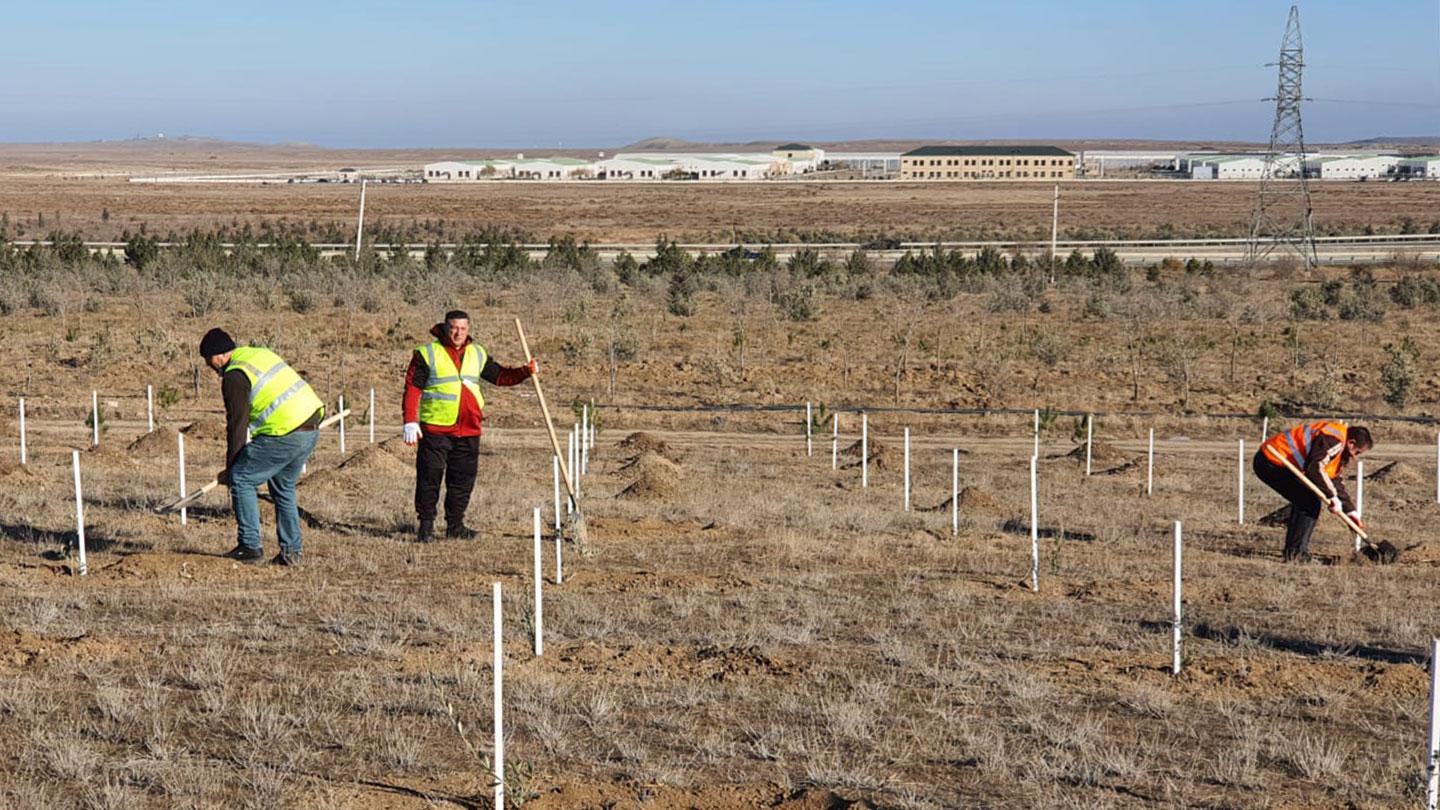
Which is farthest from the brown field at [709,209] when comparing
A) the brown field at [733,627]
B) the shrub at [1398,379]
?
the brown field at [733,627]

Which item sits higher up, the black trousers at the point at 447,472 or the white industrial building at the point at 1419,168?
the white industrial building at the point at 1419,168

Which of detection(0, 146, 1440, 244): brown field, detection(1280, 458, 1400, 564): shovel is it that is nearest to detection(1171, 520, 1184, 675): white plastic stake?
detection(1280, 458, 1400, 564): shovel

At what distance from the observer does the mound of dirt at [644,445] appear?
20.4 m

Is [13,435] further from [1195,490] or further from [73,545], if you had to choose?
[1195,490]

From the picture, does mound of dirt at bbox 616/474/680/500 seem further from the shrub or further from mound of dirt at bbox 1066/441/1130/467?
the shrub

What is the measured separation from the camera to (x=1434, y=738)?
565 centimetres

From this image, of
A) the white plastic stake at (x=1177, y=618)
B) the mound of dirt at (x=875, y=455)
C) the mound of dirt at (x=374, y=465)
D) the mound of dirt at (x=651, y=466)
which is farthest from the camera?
the mound of dirt at (x=875, y=455)

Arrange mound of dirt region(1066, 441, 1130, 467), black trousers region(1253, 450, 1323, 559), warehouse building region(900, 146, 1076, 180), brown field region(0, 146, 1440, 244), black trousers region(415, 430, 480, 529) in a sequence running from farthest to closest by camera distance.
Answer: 1. warehouse building region(900, 146, 1076, 180)
2. brown field region(0, 146, 1440, 244)
3. mound of dirt region(1066, 441, 1130, 467)
4. black trousers region(1253, 450, 1323, 559)
5. black trousers region(415, 430, 480, 529)

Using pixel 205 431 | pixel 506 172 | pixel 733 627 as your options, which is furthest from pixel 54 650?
pixel 506 172

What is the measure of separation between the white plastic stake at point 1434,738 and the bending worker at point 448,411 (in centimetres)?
747

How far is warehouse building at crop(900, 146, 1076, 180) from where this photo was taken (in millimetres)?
156250

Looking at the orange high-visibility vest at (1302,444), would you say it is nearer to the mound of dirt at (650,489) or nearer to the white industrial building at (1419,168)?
the mound of dirt at (650,489)

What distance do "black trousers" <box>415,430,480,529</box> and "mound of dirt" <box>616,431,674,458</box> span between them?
763 cm

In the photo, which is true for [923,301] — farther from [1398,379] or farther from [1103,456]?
[1103,456]
